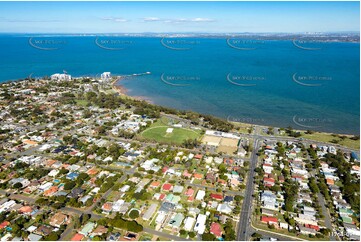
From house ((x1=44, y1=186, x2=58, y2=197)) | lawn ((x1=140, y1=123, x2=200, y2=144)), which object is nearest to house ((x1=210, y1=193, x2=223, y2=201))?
lawn ((x1=140, y1=123, x2=200, y2=144))

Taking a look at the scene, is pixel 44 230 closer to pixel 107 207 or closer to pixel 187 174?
pixel 107 207

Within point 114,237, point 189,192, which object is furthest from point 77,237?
point 189,192

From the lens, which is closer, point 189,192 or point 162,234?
point 162,234

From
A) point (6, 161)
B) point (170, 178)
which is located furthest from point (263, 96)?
point (6, 161)

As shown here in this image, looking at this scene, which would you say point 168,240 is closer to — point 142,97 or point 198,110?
point 198,110

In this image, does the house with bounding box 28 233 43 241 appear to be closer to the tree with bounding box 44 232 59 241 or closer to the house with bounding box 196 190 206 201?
the tree with bounding box 44 232 59 241

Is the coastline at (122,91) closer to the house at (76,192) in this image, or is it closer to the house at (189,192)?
the house at (76,192)
